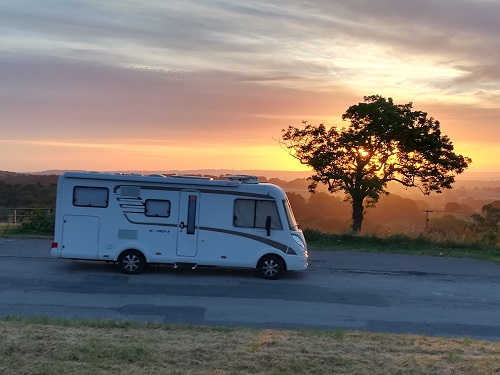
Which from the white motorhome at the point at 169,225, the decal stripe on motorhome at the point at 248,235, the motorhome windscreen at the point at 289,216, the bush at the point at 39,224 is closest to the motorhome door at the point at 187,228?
the white motorhome at the point at 169,225

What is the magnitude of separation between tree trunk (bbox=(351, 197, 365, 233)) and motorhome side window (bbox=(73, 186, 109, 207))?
12439mm

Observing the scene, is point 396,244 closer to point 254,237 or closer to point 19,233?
point 254,237

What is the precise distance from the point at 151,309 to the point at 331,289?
4.57 m

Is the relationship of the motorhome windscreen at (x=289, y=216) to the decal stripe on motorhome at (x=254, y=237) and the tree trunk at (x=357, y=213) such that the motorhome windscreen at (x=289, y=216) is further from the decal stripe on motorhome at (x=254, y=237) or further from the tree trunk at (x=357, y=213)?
the tree trunk at (x=357, y=213)

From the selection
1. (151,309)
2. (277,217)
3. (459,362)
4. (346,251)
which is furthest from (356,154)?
(459,362)

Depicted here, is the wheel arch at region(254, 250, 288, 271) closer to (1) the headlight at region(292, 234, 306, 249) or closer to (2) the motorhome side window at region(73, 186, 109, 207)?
(1) the headlight at region(292, 234, 306, 249)

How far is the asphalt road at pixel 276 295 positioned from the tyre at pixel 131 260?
1.04 ft

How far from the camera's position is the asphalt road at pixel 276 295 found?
1110 centimetres

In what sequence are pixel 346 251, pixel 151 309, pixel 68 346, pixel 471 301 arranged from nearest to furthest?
pixel 68 346, pixel 151 309, pixel 471 301, pixel 346 251

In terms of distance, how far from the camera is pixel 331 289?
14.2m

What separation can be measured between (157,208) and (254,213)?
242 centimetres

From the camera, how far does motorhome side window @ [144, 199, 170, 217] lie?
1514 centimetres

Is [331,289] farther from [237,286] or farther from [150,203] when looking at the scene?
[150,203]

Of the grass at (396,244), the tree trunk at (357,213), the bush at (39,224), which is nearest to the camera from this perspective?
the grass at (396,244)
